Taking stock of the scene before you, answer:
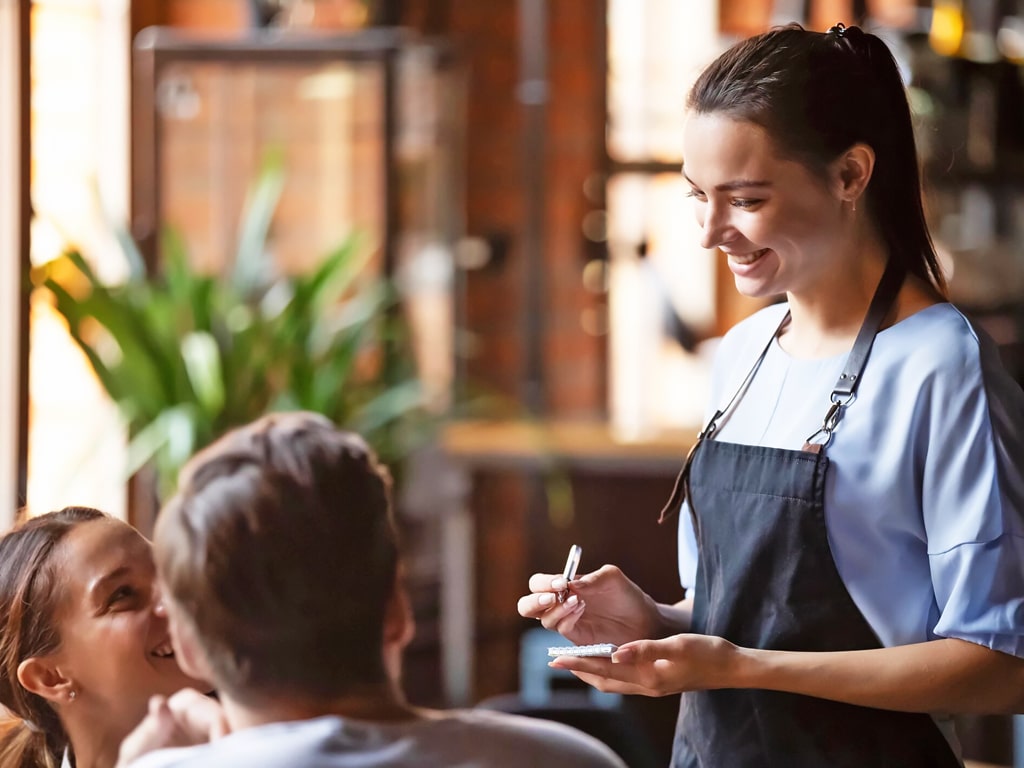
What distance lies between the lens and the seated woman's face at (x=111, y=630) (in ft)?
3.49

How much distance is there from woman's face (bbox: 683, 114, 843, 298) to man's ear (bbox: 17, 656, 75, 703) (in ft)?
2.06

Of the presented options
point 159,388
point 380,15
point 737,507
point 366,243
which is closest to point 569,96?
point 380,15

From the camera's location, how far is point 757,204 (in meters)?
1.09

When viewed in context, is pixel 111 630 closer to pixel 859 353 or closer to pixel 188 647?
pixel 188 647

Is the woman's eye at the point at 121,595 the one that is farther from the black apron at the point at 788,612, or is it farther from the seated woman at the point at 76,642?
the black apron at the point at 788,612

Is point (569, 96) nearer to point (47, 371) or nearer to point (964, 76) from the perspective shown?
point (964, 76)

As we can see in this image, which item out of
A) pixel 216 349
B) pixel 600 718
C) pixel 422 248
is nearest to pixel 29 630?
pixel 600 718

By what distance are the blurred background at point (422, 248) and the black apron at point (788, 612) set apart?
124 cm

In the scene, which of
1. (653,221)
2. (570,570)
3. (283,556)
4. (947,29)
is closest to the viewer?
(283,556)

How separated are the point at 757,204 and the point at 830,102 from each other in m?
0.10

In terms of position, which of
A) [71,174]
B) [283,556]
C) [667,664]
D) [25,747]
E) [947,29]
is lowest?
[25,747]

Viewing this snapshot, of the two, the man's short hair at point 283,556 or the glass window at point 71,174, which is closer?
the man's short hair at point 283,556

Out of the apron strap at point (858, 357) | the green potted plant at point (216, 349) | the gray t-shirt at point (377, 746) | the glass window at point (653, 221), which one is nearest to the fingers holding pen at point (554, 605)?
the gray t-shirt at point (377, 746)

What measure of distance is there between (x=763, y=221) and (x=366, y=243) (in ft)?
8.26
